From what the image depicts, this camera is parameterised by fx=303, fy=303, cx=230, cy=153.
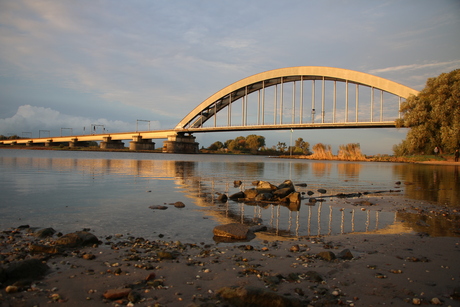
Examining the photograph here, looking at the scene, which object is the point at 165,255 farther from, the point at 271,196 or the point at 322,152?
the point at 322,152

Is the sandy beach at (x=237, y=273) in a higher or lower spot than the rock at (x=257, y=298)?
lower

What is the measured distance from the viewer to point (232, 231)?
6480 millimetres

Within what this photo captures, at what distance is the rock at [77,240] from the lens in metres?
5.51

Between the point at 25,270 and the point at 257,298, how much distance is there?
3159 mm

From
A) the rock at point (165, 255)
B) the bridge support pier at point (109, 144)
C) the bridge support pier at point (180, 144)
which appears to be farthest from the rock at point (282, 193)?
the bridge support pier at point (109, 144)

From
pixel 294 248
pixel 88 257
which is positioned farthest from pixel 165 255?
pixel 294 248

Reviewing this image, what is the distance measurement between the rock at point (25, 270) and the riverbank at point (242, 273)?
0.17 metres

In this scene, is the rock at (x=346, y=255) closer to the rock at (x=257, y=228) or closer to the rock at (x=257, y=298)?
the rock at (x=257, y=298)

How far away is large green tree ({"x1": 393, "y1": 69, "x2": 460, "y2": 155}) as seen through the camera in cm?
3241

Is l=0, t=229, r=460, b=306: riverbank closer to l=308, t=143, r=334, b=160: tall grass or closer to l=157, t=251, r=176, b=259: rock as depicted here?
l=157, t=251, r=176, b=259: rock

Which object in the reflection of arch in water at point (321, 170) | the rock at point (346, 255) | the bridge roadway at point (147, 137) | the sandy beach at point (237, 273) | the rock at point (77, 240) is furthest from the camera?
the bridge roadway at point (147, 137)

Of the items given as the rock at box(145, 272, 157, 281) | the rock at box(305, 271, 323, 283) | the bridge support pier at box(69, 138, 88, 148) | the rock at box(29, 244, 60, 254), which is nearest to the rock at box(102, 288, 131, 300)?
the rock at box(145, 272, 157, 281)

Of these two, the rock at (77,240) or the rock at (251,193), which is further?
the rock at (251,193)

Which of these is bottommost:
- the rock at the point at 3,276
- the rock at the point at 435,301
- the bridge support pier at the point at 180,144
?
the rock at the point at 435,301
